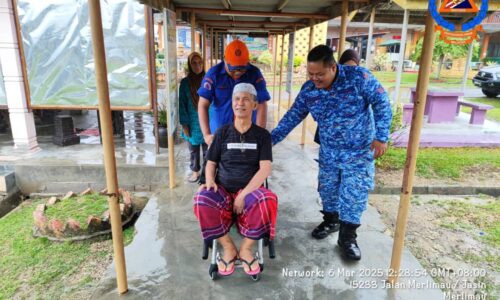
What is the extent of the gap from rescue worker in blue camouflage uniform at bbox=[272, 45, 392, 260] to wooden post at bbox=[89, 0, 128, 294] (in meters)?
1.25

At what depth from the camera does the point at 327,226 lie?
3037 mm

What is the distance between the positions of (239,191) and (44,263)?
2.26 meters

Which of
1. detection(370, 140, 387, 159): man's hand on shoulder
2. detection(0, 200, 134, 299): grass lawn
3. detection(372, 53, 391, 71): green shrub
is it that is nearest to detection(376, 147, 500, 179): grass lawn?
detection(370, 140, 387, 159): man's hand on shoulder

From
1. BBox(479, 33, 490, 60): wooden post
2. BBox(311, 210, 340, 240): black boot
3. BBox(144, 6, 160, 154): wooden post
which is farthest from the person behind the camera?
BBox(479, 33, 490, 60): wooden post

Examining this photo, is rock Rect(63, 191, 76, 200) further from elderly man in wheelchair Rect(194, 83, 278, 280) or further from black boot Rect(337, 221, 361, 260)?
black boot Rect(337, 221, 361, 260)

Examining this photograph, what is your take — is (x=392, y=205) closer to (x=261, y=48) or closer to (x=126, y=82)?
(x=126, y=82)

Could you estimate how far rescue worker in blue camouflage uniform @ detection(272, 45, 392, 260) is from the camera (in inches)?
95.7

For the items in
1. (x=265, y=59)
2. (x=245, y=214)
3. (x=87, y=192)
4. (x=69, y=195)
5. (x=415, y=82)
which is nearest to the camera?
(x=245, y=214)

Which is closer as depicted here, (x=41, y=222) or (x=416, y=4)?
(x=41, y=222)

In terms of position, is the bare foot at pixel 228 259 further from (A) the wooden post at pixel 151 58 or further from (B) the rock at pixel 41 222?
(A) the wooden post at pixel 151 58

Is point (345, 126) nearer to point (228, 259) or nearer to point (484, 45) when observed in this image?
point (228, 259)

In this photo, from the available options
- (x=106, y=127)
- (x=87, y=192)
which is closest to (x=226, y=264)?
(x=106, y=127)

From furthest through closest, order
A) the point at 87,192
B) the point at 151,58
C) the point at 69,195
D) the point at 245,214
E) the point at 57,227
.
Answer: the point at 151,58 < the point at 87,192 < the point at 69,195 < the point at 57,227 < the point at 245,214

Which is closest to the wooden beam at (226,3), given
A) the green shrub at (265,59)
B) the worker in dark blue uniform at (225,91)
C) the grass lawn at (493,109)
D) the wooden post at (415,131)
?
the worker in dark blue uniform at (225,91)
